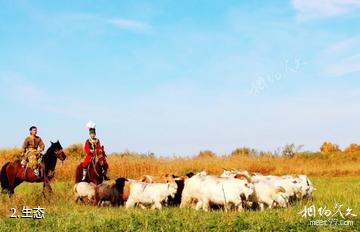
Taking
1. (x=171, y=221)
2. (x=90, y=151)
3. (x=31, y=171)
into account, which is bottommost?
(x=171, y=221)

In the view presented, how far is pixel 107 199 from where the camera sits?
1499cm

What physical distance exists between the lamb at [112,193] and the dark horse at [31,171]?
A: 2.26m

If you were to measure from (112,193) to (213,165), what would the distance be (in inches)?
632

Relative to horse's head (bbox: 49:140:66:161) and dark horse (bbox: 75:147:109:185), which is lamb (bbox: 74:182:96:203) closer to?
dark horse (bbox: 75:147:109:185)

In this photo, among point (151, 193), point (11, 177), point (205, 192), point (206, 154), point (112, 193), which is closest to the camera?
point (205, 192)

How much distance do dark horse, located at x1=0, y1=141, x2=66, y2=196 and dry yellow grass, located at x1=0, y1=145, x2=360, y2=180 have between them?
10141mm

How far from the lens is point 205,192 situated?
42.8ft

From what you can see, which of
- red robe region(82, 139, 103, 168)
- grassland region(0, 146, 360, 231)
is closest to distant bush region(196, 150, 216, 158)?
grassland region(0, 146, 360, 231)

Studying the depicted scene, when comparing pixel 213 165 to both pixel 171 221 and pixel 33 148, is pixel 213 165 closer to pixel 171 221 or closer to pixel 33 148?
pixel 33 148

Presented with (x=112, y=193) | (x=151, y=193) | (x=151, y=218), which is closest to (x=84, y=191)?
(x=112, y=193)

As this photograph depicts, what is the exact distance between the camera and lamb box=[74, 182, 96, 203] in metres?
15.4

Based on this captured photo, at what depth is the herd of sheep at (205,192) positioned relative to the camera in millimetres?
12727

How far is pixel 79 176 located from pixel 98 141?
1.33 metres

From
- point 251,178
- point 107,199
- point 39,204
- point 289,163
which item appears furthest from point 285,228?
point 289,163
